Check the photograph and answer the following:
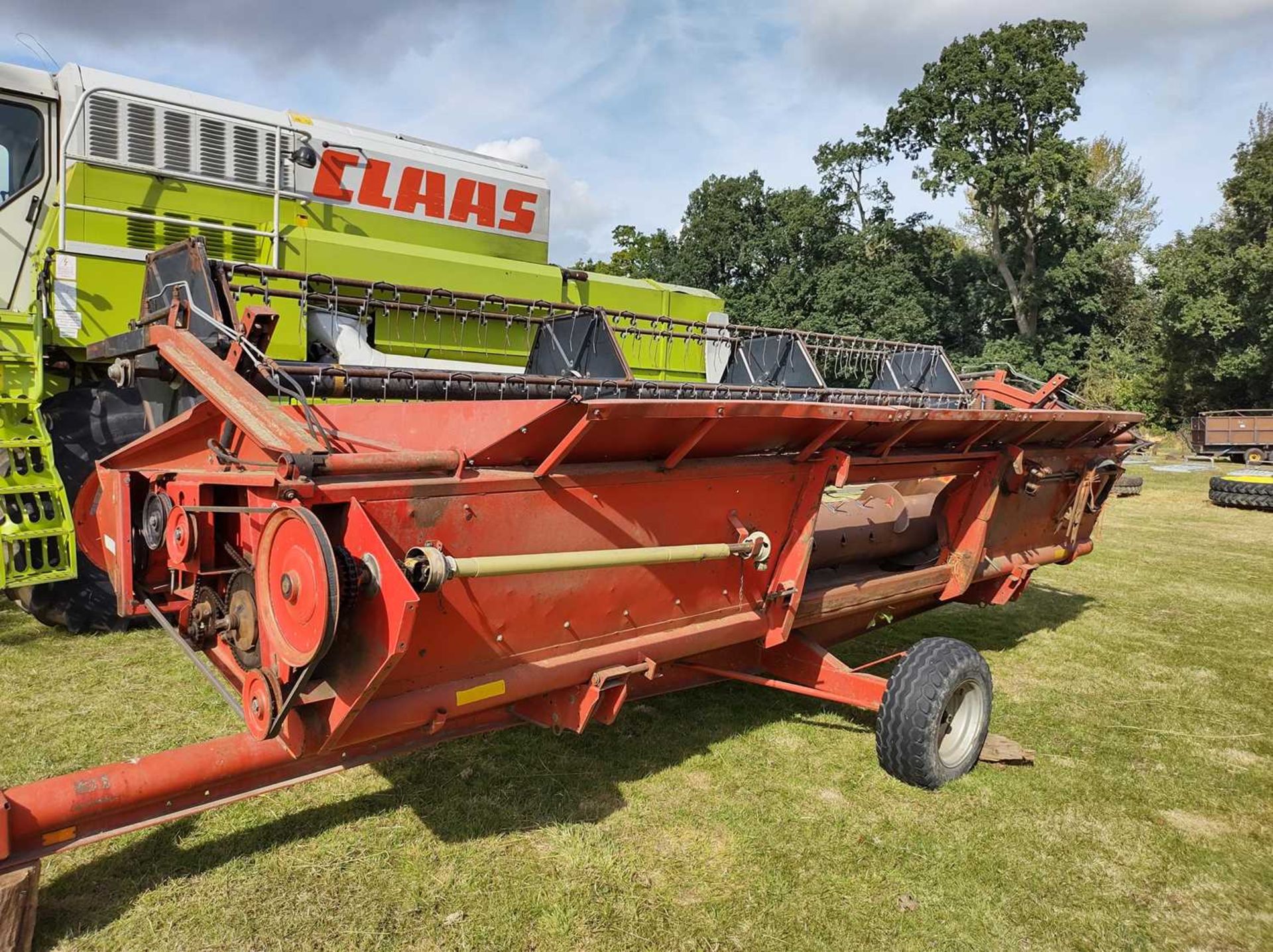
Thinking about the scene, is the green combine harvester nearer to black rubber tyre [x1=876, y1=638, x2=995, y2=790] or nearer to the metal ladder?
the metal ladder

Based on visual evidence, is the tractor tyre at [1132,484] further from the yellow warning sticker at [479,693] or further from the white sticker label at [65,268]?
the white sticker label at [65,268]

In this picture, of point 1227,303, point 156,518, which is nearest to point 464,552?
point 156,518

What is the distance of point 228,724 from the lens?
147 inches

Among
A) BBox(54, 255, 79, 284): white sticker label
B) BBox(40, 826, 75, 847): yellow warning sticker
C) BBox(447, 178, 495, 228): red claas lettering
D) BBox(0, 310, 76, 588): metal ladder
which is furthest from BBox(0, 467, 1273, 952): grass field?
BBox(447, 178, 495, 228): red claas lettering

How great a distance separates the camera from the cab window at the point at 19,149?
4.86 m

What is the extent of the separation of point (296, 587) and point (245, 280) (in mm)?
3821

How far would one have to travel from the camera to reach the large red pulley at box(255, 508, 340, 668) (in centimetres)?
Result: 203

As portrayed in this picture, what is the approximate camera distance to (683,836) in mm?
3006

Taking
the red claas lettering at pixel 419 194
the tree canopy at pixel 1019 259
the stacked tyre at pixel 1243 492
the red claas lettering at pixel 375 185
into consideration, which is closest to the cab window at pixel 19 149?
the red claas lettering at pixel 419 194

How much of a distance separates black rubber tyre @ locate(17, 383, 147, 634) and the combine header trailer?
89 centimetres

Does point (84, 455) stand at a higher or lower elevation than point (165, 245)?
lower

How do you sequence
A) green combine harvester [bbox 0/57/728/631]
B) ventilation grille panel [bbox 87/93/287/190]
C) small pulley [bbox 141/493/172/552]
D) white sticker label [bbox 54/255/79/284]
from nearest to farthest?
small pulley [bbox 141/493/172/552]
green combine harvester [bbox 0/57/728/631]
white sticker label [bbox 54/255/79/284]
ventilation grille panel [bbox 87/93/287/190]

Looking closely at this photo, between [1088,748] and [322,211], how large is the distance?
5661 mm

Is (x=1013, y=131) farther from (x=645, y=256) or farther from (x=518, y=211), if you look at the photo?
(x=518, y=211)
